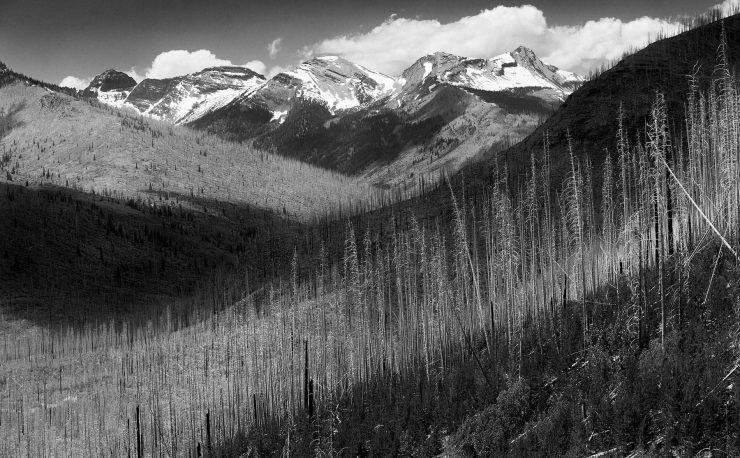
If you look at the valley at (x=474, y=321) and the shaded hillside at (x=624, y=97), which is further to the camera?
the shaded hillside at (x=624, y=97)

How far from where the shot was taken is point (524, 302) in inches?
2554

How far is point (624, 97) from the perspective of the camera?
116188 millimetres

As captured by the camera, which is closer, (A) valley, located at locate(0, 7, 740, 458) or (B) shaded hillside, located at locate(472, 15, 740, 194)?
(A) valley, located at locate(0, 7, 740, 458)

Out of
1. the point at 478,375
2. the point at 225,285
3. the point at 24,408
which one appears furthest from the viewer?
the point at 225,285

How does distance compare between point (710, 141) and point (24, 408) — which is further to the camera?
point (24, 408)

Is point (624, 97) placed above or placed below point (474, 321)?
above

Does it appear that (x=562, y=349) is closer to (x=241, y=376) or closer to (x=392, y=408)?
(x=392, y=408)

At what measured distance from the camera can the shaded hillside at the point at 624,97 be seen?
355 ft

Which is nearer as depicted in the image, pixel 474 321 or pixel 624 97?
pixel 474 321

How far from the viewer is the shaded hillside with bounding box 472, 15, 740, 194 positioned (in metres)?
108

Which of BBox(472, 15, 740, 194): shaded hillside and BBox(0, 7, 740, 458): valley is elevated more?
BBox(472, 15, 740, 194): shaded hillside

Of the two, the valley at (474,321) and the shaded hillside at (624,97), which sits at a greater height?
the shaded hillside at (624,97)

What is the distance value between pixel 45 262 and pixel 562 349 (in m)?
180

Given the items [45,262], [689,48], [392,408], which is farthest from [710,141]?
[45,262]
